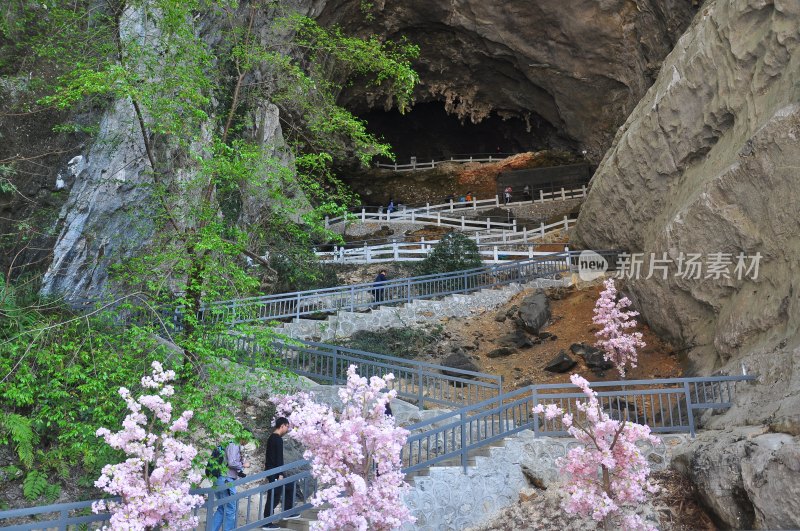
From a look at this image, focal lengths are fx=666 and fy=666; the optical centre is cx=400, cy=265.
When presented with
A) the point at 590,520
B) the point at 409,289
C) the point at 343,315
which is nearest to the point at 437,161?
the point at 409,289

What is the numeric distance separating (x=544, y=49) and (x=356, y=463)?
28196 millimetres

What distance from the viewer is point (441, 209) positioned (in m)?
37.4

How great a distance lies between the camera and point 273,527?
841 centimetres

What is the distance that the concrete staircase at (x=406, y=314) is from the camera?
17.5m

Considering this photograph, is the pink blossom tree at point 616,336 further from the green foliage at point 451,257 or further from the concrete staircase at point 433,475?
the green foliage at point 451,257

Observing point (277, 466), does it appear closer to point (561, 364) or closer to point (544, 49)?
point (561, 364)

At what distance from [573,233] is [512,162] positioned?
60.2 ft

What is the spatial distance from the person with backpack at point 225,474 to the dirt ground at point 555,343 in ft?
25.7

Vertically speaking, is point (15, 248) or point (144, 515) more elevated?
point (15, 248)

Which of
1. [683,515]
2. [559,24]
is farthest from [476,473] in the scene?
[559,24]

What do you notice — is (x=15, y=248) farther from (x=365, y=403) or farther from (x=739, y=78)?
(x=739, y=78)

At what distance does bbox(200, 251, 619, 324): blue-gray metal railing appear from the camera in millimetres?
18312

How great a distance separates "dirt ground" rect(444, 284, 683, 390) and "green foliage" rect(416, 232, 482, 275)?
108 inches

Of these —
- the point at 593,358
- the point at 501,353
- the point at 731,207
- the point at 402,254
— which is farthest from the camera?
the point at 402,254
